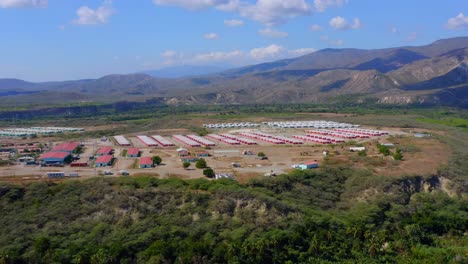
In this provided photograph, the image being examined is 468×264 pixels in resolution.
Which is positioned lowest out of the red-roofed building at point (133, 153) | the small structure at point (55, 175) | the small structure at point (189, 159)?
the small structure at point (189, 159)

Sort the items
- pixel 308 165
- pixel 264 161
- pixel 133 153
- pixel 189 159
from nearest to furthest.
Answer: pixel 308 165, pixel 189 159, pixel 264 161, pixel 133 153

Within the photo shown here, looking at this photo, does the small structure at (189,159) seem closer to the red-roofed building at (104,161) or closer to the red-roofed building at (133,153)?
the red-roofed building at (133,153)

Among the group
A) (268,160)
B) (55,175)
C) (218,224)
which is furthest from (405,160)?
(55,175)

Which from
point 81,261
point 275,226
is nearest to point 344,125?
point 275,226

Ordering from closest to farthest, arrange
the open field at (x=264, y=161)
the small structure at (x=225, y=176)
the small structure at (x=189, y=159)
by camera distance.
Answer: the small structure at (x=225, y=176)
the open field at (x=264, y=161)
the small structure at (x=189, y=159)

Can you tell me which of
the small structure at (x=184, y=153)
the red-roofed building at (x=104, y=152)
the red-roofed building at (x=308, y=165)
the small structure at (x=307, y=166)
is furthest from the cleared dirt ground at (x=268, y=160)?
the red-roofed building at (x=308, y=165)

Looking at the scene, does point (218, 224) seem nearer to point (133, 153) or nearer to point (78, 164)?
point (78, 164)

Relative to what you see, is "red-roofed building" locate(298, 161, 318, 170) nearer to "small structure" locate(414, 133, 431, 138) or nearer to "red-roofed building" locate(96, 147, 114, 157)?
"red-roofed building" locate(96, 147, 114, 157)

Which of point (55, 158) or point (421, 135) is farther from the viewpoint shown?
point (421, 135)
